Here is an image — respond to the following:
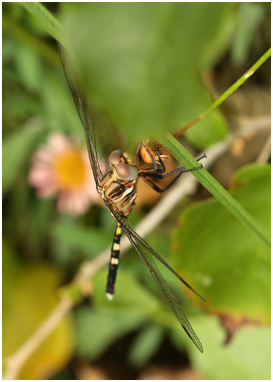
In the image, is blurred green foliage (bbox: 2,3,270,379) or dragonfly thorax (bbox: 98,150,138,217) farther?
dragonfly thorax (bbox: 98,150,138,217)

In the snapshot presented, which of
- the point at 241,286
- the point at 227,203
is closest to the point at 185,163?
the point at 227,203

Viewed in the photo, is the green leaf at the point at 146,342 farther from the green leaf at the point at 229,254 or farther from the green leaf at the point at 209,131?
the green leaf at the point at 209,131

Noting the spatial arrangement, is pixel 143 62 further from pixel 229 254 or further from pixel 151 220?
pixel 151 220

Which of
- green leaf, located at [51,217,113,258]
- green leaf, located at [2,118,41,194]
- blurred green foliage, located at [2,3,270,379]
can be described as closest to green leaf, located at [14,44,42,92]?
blurred green foliage, located at [2,3,270,379]

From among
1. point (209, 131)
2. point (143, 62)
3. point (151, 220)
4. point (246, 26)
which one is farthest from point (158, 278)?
point (246, 26)

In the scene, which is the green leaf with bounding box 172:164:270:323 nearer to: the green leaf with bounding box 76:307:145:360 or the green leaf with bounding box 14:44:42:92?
the green leaf with bounding box 76:307:145:360

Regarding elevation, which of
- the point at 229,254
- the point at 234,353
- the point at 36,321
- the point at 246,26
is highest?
the point at 246,26
